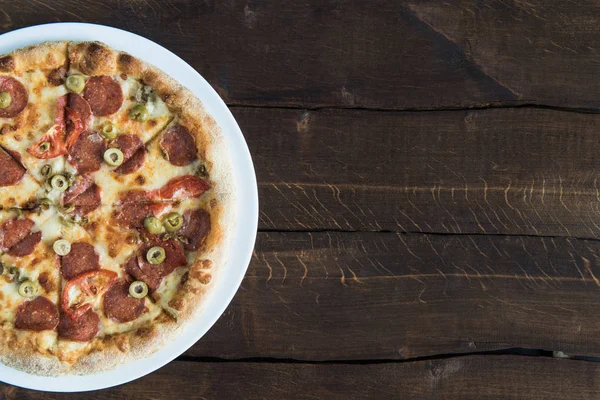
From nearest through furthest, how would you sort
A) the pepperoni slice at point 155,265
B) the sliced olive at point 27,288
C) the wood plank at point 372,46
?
the sliced olive at point 27,288 → the pepperoni slice at point 155,265 → the wood plank at point 372,46

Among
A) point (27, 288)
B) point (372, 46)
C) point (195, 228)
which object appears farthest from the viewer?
point (372, 46)

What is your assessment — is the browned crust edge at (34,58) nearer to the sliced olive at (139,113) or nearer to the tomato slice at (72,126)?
the tomato slice at (72,126)

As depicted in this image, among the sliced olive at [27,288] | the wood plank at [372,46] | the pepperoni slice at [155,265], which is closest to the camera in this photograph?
the sliced olive at [27,288]

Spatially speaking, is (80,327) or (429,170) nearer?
(80,327)

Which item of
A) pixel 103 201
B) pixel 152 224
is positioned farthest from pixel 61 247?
pixel 152 224

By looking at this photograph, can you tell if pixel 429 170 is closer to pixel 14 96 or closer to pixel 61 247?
pixel 61 247

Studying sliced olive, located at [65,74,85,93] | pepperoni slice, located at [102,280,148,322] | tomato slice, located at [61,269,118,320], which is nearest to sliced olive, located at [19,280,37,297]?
tomato slice, located at [61,269,118,320]

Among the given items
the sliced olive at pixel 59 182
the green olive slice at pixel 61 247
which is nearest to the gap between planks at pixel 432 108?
the sliced olive at pixel 59 182
